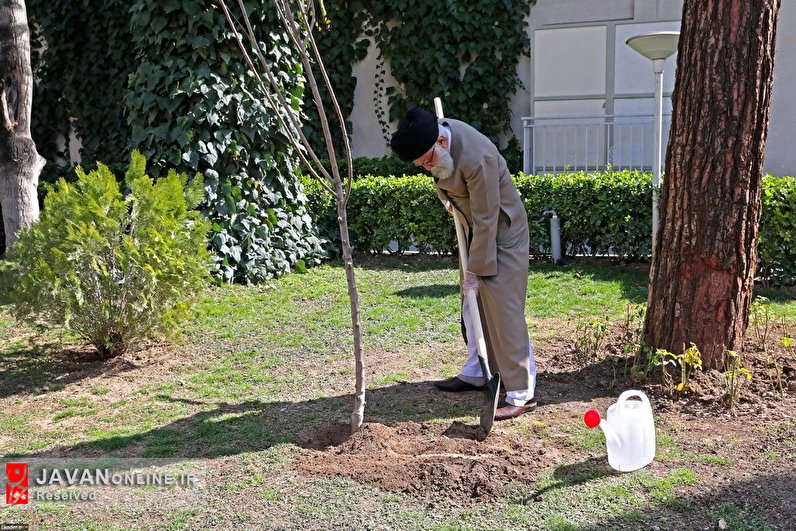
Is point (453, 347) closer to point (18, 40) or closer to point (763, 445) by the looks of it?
point (763, 445)

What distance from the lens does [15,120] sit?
260 inches

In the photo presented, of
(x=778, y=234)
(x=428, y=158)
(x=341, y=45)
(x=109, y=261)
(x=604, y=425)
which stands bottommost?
(x=604, y=425)

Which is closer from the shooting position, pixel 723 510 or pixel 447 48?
pixel 723 510

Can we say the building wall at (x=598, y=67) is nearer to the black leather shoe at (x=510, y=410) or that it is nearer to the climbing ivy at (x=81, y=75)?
the climbing ivy at (x=81, y=75)

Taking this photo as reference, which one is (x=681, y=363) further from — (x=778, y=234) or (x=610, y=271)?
(x=610, y=271)

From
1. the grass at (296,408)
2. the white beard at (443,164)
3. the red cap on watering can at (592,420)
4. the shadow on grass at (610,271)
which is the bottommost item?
the grass at (296,408)

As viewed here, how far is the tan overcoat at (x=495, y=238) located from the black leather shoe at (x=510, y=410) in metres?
0.10

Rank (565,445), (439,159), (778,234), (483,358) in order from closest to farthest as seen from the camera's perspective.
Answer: (565,445) → (439,159) → (483,358) → (778,234)

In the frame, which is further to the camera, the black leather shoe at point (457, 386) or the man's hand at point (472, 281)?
the black leather shoe at point (457, 386)

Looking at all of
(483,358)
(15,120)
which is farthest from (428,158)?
(15,120)

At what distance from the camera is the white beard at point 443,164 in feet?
12.9

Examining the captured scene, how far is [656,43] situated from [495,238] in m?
3.83

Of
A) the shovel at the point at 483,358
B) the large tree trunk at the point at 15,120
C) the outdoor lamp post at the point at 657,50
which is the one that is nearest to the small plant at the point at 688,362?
the shovel at the point at 483,358

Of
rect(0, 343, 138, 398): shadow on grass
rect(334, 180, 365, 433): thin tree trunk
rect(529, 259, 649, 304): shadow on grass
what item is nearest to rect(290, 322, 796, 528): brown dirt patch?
rect(334, 180, 365, 433): thin tree trunk
